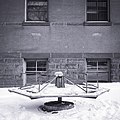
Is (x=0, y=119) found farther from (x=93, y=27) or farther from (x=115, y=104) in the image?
(x=93, y=27)

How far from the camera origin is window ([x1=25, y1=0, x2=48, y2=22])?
28.5 ft

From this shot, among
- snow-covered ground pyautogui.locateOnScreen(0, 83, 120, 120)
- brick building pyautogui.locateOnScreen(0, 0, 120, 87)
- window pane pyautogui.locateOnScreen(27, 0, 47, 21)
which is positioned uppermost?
window pane pyautogui.locateOnScreen(27, 0, 47, 21)

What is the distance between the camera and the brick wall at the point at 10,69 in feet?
27.6

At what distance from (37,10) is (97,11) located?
269cm

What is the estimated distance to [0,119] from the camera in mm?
4137

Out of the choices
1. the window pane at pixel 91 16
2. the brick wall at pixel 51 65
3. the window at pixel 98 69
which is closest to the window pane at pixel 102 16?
the window pane at pixel 91 16

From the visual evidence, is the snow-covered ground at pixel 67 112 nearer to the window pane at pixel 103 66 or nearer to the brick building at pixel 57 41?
the brick building at pixel 57 41

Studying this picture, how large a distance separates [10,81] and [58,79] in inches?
165

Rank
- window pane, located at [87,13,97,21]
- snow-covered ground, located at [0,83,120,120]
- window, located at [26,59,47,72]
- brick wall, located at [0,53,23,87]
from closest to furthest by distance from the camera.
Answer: snow-covered ground, located at [0,83,120,120]
brick wall, located at [0,53,23,87]
window, located at [26,59,47,72]
window pane, located at [87,13,97,21]

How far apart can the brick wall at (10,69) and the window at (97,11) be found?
3.60 metres

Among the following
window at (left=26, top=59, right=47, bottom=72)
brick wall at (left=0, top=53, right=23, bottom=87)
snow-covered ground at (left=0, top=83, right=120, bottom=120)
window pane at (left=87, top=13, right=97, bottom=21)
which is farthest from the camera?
window pane at (left=87, top=13, right=97, bottom=21)

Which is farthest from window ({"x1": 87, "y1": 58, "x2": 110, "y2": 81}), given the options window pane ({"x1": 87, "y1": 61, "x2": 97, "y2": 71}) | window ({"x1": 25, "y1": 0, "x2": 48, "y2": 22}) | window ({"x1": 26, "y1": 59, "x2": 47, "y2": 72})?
window ({"x1": 25, "y1": 0, "x2": 48, "y2": 22})

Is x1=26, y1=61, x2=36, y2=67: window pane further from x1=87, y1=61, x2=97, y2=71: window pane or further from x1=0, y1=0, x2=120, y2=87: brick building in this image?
x1=87, y1=61, x2=97, y2=71: window pane

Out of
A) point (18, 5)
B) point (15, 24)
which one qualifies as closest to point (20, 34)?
point (15, 24)
